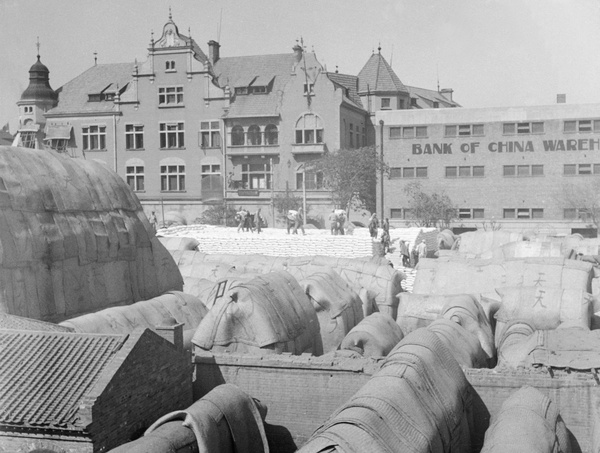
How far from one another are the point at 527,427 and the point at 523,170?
4309 centimetres

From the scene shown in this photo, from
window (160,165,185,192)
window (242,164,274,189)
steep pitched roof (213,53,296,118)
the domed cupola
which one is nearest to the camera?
the domed cupola

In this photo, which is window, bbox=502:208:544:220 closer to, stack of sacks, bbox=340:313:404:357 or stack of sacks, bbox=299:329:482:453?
stack of sacks, bbox=340:313:404:357

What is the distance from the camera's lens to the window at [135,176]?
5912cm

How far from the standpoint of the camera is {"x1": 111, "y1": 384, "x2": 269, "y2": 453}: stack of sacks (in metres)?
12.5

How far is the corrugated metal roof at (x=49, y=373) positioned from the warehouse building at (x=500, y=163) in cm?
4160

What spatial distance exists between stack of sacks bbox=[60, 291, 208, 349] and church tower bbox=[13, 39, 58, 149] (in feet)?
107

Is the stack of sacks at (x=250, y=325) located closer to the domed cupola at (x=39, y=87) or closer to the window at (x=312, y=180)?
the window at (x=312, y=180)

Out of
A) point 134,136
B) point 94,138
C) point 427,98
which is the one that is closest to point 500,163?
point 427,98

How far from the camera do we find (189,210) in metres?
57.9

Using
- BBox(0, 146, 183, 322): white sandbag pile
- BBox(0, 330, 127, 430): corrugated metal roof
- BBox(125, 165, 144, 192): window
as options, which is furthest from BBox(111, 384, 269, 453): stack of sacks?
BBox(125, 165, 144, 192): window

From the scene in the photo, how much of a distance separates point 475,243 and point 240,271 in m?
13.4

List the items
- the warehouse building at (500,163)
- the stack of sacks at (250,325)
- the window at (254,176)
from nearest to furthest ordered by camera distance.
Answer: the stack of sacks at (250,325) → the warehouse building at (500,163) → the window at (254,176)

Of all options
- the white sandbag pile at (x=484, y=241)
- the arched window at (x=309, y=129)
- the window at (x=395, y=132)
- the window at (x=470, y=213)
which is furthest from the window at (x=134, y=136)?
the white sandbag pile at (x=484, y=241)

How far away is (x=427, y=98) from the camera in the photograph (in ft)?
242
